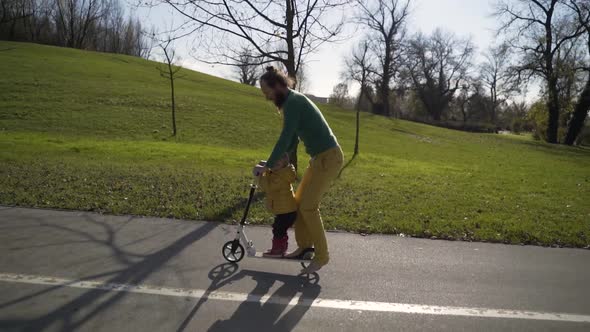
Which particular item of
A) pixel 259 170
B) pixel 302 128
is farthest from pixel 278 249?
pixel 302 128

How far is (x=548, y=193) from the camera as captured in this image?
9695 millimetres

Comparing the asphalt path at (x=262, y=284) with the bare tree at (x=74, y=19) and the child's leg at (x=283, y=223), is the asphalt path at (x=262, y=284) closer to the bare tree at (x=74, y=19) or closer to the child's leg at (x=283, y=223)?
the child's leg at (x=283, y=223)

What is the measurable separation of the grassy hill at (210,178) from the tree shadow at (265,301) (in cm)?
184

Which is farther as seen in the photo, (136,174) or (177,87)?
(177,87)

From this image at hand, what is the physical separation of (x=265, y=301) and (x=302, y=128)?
1638 millimetres

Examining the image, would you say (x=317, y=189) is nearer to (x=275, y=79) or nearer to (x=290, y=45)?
(x=275, y=79)

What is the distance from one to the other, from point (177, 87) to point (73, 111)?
13508mm

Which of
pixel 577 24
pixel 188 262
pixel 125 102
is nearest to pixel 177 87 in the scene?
pixel 125 102

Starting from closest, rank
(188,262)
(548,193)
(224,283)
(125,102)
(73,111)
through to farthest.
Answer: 1. (224,283)
2. (188,262)
3. (548,193)
4. (73,111)
5. (125,102)

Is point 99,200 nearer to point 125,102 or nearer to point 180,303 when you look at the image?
point 180,303

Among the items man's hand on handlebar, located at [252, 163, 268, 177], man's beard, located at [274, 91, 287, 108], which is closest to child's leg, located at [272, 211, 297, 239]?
man's hand on handlebar, located at [252, 163, 268, 177]

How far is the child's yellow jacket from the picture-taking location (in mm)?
4195

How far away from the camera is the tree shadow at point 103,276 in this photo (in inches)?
123

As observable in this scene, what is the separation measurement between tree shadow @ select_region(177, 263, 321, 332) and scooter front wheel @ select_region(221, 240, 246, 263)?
7cm
